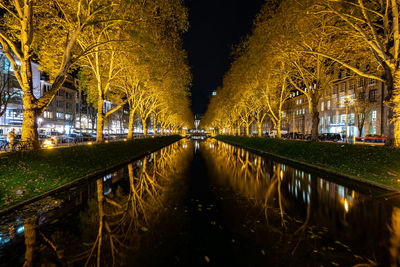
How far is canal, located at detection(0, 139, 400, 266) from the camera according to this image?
3.75m

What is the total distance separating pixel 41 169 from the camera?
27.6 feet

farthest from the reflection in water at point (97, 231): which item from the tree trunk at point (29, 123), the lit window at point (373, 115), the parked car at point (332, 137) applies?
the lit window at point (373, 115)

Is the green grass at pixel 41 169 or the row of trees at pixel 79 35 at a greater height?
the row of trees at pixel 79 35

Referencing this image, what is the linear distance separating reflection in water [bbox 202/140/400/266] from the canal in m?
0.02

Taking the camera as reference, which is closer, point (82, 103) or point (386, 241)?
point (386, 241)

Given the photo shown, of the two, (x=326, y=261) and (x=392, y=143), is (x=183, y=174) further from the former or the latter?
(x=392, y=143)

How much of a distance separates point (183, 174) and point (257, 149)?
18.2 m

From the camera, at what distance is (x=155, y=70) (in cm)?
2305

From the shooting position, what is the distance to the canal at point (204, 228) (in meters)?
3.75

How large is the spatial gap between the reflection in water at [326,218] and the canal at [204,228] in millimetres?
24

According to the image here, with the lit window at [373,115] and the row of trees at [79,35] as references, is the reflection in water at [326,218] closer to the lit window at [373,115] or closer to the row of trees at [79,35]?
the row of trees at [79,35]

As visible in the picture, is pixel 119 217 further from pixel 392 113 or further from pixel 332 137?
pixel 332 137

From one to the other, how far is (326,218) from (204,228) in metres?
3.30

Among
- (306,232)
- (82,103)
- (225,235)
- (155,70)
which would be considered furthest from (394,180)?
(82,103)
